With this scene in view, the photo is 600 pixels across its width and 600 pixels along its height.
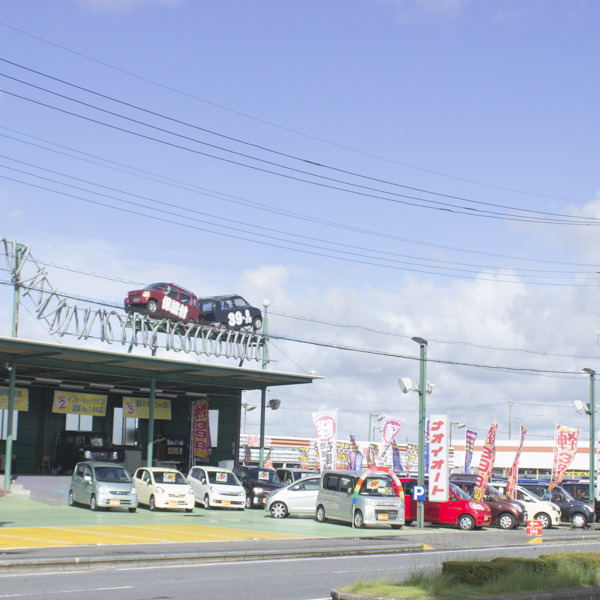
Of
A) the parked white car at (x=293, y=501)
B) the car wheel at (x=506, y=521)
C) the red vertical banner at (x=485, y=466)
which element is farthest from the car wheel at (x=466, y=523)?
the parked white car at (x=293, y=501)

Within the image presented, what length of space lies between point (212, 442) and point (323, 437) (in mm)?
8894

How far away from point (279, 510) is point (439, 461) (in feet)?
20.1

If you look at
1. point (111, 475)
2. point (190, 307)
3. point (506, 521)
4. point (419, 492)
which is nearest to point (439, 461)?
point (419, 492)

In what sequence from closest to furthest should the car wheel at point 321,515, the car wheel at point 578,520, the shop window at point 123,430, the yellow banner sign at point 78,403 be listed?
the car wheel at point 321,515, the car wheel at point 578,520, the yellow banner sign at point 78,403, the shop window at point 123,430

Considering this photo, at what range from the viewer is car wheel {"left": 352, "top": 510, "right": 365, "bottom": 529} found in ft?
91.8

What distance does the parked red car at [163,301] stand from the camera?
42562 mm

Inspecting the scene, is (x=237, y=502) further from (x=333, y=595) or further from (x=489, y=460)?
(x=333, y=595)

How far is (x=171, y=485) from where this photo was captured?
31891mm

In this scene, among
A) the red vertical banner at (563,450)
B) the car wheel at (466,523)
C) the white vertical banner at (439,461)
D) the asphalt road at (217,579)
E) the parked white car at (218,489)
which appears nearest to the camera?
the asphalt road at (217,579)

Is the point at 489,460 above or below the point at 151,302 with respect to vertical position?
below

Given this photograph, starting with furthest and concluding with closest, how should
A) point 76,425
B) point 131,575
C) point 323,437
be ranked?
1. point 76,425
2. point 323,437
3. point 131,575

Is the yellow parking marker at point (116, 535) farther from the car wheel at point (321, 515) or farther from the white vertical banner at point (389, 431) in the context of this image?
the white vertical banner at point (389, 431)

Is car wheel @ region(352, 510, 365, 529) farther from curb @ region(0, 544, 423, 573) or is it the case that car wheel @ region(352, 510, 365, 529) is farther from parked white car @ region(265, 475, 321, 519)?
curb @ region(0, 544, 423, 573)

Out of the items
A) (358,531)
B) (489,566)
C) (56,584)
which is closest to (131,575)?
(56,584)
